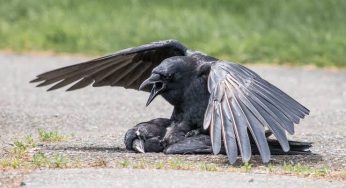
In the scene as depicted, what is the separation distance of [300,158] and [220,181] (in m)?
1.23

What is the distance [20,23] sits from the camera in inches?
659

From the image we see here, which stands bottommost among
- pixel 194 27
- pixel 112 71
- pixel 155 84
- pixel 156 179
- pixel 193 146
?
pixel 156 179

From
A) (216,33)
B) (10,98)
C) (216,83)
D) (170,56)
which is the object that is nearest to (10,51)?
(216,33)

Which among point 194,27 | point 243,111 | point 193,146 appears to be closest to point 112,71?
point 193,146

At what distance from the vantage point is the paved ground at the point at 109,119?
6.86 metres

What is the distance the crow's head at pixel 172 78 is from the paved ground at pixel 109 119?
0.49 metres

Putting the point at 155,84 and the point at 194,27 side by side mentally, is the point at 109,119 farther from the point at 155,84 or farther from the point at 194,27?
the point at 194,27

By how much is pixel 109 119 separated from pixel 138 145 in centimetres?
278

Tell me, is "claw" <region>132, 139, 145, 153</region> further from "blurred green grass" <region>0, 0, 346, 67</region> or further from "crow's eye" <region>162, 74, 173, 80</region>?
"blurred green grass" <region>0, 0, 346, 67</region>

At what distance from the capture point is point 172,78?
7.81 m

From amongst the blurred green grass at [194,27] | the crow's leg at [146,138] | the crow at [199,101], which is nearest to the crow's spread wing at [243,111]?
the crow at [199,101]

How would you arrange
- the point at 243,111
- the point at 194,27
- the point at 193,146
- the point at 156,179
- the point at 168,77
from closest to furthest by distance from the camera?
the point at 156,179 → the point at 243,111 → the point at 193,146 → the point at 168,77 → the point at 194,27

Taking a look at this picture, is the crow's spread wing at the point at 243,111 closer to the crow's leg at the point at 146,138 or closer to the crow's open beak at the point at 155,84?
the crow's open beak at the point at 155,84

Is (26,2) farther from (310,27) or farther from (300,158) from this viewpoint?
(300,158)
